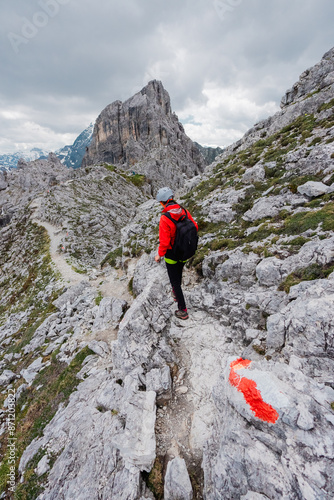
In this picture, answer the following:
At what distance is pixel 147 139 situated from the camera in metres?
122

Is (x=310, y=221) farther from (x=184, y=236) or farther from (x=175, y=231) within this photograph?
(x=175, y=231)

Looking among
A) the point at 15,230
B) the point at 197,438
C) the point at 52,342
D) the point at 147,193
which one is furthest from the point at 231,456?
the point at 147,193

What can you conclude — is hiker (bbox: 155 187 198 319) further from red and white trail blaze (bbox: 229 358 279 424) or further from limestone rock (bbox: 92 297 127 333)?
limestone rock (bbox: 92 297 127 333)

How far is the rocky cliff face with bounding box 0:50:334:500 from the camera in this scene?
4660mm

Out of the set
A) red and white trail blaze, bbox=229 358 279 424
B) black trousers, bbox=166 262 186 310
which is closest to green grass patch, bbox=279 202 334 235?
black trousers, bbox=166 262 186 310

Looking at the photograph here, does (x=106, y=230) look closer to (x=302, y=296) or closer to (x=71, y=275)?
(x=71, y=275)

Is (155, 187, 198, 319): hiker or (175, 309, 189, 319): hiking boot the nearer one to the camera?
(155, 187, 198, 319): hiker

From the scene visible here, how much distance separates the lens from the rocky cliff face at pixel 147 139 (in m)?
109

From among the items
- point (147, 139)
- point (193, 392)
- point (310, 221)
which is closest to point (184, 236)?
point (193, 392)

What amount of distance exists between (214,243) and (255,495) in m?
10.7

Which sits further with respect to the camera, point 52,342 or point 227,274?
point 52,342

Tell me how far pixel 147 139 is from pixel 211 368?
438 ft

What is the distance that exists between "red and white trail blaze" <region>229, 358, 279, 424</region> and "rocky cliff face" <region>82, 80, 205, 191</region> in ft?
330

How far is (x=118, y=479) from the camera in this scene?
606 cm
